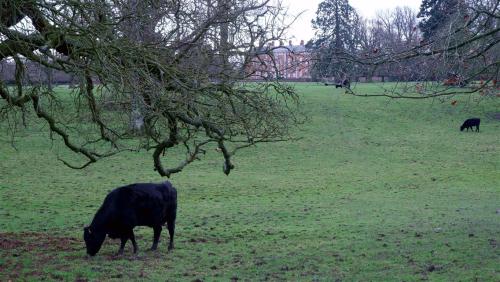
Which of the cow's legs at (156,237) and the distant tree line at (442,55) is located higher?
the distant tree line at (442,55)

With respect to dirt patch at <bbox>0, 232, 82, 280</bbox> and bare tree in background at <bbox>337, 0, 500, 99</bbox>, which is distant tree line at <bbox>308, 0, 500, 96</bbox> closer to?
bare tree in background at <bbox>337, 0, 500, 99</bbox>

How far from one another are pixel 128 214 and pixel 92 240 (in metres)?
0.88

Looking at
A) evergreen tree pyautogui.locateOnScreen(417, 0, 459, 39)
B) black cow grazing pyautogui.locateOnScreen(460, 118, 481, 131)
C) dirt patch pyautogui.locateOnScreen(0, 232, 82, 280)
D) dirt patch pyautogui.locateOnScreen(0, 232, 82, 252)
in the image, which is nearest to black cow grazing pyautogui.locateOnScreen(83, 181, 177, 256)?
dirt patch pyautogui.locateOnScreen(0, 232, 82, 280)

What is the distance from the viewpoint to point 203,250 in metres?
12.9

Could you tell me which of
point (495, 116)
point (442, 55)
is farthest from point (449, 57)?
point (495, 116)

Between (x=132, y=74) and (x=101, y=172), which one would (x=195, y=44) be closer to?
(x=132, y=74)

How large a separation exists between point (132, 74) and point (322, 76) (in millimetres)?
3809

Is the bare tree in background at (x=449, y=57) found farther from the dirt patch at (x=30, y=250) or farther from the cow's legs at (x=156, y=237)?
the dirt patch at (x=30, y=250)

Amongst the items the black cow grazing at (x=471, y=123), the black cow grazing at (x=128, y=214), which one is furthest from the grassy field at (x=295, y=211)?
the black cow grazing at (x=471, y=123)

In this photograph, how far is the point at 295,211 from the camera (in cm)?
1880

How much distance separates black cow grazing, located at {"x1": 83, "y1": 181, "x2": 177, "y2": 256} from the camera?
1266 cm

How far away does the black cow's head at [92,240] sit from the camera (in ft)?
40.2

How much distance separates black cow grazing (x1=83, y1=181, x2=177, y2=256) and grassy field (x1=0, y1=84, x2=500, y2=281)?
1.28 ft

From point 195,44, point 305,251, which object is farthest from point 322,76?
point 305,251
